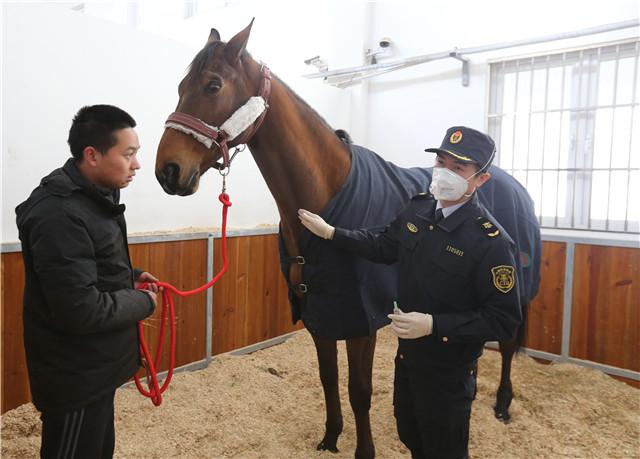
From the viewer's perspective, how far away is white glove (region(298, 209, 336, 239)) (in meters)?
1.38

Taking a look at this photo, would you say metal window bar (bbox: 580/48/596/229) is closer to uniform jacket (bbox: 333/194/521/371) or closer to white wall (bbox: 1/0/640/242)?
white wall (bbox: 1/0/640/242)

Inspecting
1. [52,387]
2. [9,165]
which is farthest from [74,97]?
[52,387]

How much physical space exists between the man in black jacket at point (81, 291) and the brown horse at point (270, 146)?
0.22 metres

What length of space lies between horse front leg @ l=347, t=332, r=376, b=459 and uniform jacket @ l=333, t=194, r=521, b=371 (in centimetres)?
33

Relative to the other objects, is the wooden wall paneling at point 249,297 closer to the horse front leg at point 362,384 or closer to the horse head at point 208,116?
the horse front leg at point 362,384

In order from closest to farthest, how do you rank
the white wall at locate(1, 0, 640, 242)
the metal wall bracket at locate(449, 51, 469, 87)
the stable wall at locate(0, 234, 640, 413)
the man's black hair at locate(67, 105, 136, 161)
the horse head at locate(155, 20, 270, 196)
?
the man's black hair at locate(67, 105, 136, 161), the horse head at locate(155, 20, 270, 196), the white wall at locate(1, 0, 640, 242), the stable wall at locate(0, 234, 640, 413), the metal wall bracket at locate(449, 51, 469, 87)

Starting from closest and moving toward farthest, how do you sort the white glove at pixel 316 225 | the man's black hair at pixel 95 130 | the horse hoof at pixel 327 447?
the man's black hair at pixel 95 130, the white glove at pixel 316 225, the horse hoof at pixel 327 447

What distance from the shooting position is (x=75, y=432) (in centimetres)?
94

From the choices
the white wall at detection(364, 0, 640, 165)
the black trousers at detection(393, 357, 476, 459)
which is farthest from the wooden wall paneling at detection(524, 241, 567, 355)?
the black trousers at detection(393, 357, 476, 459)

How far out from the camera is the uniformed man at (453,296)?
104 centimetres

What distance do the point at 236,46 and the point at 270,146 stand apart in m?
0.31

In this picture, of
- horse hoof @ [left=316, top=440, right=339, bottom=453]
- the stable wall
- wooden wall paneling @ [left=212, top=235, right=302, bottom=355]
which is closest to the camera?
horse hoof @ [left=316, top=440, right=339, bottom=453]

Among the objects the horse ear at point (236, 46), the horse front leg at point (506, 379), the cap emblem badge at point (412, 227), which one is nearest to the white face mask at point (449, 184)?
the cap emblem badge at point (412, 227)

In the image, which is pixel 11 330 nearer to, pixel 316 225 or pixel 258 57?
pixel 316 225
